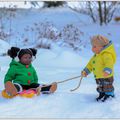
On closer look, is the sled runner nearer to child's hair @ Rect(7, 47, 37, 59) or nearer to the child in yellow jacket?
child's hair @ Rect(7, 47, 37, 59)

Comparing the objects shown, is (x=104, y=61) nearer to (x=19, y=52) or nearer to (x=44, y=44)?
(x=19, y=52)

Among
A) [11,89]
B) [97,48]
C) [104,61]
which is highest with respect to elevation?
[97,48]

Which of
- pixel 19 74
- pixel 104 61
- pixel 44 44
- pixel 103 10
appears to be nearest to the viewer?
pixel 104 61

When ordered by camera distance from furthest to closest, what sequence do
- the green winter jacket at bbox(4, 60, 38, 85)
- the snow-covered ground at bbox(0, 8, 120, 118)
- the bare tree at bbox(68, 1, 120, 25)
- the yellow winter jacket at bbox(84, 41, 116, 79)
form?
the bare tree at bbox(68, 1, 120, 25) < the green winter jacket at bbox(4, 60, 38, 85) < the yellow winter jacket at bbox(84, 41, 116, 79) < the snow-covered ground at bbox(0, 8, 120, 118)

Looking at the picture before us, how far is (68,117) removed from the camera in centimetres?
309

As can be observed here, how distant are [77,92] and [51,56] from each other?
2552 mm

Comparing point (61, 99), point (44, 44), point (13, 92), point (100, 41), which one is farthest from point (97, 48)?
point (44, 44)

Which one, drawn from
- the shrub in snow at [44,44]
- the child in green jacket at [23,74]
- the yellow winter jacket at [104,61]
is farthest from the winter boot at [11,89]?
the shrub in snow at [44,44]

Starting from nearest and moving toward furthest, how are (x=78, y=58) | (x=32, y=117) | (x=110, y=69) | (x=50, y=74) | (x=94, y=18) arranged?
(x=32, y=117) < (x=110, y=69) < (x=50, y=74) < (x=78, y=58) < (x=94, y=18)

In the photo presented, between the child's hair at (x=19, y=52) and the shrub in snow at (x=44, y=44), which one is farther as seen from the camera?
the shrub in snow at (x=44, y=44)

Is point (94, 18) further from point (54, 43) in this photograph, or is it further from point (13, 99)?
point (13, 99)

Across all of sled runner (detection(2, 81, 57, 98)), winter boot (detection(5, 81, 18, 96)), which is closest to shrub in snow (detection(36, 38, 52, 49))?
sled runner (detection(2, 81, 57, 98))

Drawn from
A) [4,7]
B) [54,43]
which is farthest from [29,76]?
[4,7]

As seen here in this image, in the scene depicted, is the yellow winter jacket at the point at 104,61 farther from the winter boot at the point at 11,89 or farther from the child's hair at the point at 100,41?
the winter boot at the point at 11,89
